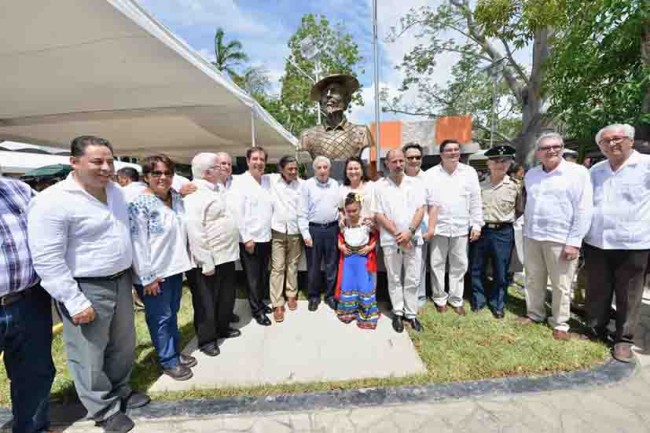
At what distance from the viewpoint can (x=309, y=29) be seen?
17.8m

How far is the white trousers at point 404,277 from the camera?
318 cm

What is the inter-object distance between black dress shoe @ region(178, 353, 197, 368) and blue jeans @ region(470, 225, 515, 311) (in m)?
2.83

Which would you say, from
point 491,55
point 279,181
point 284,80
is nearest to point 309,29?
point 284,80

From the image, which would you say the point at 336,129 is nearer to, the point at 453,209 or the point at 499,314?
the point at 453,209

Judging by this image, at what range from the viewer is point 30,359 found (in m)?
1.88

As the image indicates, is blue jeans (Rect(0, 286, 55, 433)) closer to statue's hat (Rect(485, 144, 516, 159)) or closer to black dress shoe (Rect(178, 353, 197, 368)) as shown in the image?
black dress shoe (Rect(178, 353, 197, 368))

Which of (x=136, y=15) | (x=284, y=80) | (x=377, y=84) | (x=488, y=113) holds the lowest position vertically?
(x=136, y=15)

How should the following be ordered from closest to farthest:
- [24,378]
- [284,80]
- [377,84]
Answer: [24,378] < [377,84] < [284,80]

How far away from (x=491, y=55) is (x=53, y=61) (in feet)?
41.2

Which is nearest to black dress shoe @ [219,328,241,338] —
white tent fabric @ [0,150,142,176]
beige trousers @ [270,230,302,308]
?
beige trousers @ [270,230,302,308]

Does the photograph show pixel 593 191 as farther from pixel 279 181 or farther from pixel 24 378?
pixel 24 378

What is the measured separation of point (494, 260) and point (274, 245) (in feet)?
7.51

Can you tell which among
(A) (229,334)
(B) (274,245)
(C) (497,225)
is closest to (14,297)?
(A) (229,334)

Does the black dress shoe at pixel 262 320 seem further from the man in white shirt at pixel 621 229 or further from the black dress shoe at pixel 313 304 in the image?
the man in white shirt at pixel 621 229
